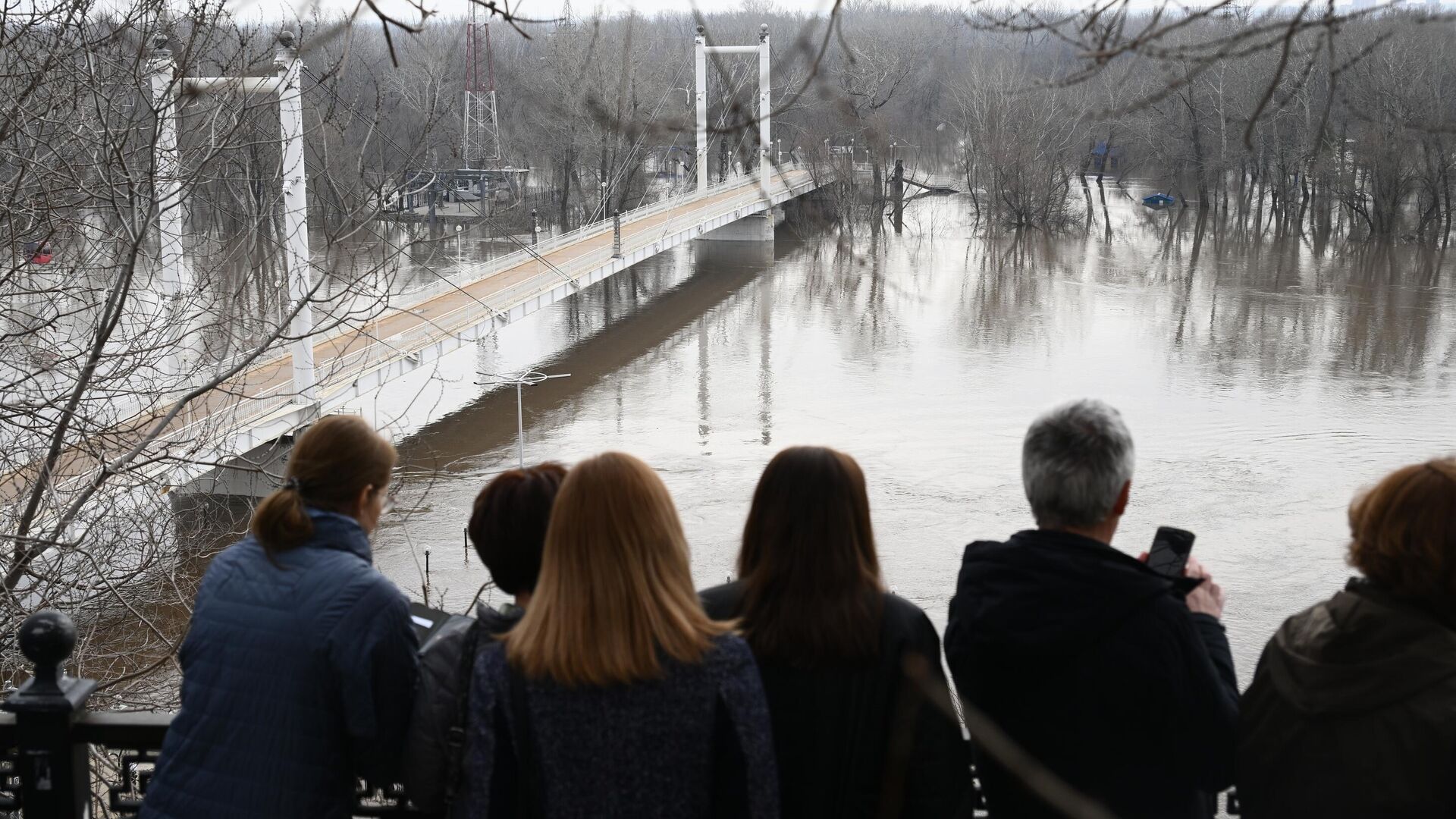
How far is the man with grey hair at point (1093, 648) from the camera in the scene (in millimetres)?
1699

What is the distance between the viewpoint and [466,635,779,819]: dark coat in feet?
5.23

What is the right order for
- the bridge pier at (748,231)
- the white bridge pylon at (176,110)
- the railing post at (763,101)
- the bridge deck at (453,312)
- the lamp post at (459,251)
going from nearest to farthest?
the railing post at (763,101) < the white bridge pylon at (176,110) < the lamp post at (459,251) < the bridge deck at (453,312) < the bridge pier at (748,231)

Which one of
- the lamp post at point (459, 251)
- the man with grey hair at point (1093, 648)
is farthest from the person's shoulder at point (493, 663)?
the lamp post at point (459, 251)

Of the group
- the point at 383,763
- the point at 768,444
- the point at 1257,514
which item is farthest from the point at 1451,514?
the point at 768,444

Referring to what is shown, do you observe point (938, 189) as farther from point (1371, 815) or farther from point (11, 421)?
point (1371, 815)

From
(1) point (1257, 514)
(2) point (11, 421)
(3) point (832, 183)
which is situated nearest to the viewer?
(2) point (11, 421)

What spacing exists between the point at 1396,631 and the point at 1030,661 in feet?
1.50

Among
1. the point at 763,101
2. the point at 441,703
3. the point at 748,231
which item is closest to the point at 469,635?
the point at 441,703

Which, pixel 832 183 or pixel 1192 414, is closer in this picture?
pixel 832 183

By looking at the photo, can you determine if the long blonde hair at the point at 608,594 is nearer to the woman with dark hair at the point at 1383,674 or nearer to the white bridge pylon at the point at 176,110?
the woman with dark hair at the point at 1383,674

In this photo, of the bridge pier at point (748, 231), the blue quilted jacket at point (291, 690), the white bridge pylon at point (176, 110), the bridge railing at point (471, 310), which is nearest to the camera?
the blue quilted jacket at point (291, 690)

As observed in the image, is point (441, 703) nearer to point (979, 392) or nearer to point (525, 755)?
point (525, 755)

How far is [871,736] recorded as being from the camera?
1.72 metres

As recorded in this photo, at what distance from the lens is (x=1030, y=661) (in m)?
1.75
